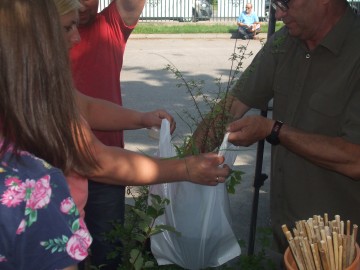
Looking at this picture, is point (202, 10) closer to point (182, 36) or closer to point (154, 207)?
point (182, 36)

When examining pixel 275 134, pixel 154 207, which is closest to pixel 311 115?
pixel 275 134

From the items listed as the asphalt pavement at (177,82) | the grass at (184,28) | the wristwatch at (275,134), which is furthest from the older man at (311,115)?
the grass at (184,28)

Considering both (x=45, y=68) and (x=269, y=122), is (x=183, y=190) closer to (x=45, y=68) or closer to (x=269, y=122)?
(x=269, y=122)

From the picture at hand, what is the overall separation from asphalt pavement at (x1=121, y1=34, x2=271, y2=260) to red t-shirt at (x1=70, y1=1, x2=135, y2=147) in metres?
0.38

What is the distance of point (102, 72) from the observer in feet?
10.2

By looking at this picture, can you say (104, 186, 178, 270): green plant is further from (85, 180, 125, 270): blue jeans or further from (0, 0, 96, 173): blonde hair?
(0, 0, 96, 173): blonde hair

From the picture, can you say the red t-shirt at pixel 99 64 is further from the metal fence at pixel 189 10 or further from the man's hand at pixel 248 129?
the metal fence at pixel 189 10

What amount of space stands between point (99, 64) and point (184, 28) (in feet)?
51.0

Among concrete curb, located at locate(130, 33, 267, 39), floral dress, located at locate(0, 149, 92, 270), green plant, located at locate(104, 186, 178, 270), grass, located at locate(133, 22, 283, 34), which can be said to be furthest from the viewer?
grass, located at locate(133, 22, 283, 34)

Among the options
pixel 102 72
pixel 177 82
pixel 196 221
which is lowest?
pixel 177 82

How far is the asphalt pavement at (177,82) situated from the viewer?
16.5ft

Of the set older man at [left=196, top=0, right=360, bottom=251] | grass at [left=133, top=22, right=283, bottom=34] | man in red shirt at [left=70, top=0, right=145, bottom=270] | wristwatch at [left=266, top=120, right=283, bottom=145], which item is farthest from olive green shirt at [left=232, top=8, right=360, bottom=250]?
grass at [left=133, top=22, right=283, bottom=34]

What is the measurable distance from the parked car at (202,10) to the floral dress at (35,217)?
19371 mm

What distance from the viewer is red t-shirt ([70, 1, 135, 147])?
3086 millimetres
